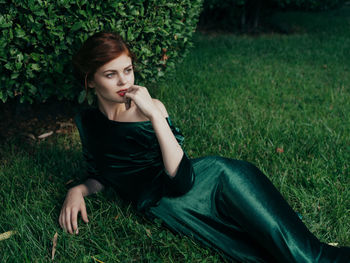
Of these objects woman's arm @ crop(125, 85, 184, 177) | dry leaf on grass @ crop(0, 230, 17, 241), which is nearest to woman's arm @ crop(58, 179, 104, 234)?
dry leaf on grass @ crop(0, 230, 17, 241)

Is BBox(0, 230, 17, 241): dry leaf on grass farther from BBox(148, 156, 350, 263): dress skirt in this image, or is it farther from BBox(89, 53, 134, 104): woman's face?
BBox(89, 53, 134, 104): woman's face

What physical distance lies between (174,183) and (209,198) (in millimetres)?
225

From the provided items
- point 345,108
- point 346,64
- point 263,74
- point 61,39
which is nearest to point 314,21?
point 346,64

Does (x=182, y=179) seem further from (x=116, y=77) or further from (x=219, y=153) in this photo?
(x=219, y=153)

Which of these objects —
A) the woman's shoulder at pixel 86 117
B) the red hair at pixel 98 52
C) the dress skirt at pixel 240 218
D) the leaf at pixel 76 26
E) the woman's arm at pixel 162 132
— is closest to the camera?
the dress skirt at pixel 240 218

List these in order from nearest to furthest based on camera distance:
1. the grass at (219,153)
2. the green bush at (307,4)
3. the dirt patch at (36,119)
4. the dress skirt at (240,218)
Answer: the dress skirt at (240,218) < the grass at (219,153) < the dirt patch at (36,119) < the green bush at (307,4)

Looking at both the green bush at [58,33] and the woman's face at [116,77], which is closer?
the woman's face at [116,77]

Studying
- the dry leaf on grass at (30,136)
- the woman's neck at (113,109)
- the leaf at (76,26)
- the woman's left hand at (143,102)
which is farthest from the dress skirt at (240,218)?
the dry leaf on grass at (30,136)

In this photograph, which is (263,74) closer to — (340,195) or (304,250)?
(340,195)

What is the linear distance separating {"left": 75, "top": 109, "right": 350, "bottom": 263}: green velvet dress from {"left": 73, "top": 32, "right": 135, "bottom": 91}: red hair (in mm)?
340

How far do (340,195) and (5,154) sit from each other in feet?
9.27

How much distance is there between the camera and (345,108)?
160 inches

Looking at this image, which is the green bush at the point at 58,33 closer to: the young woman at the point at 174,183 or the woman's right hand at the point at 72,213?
the young woman at the point at 174,183

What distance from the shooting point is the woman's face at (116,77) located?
6.74 ft
